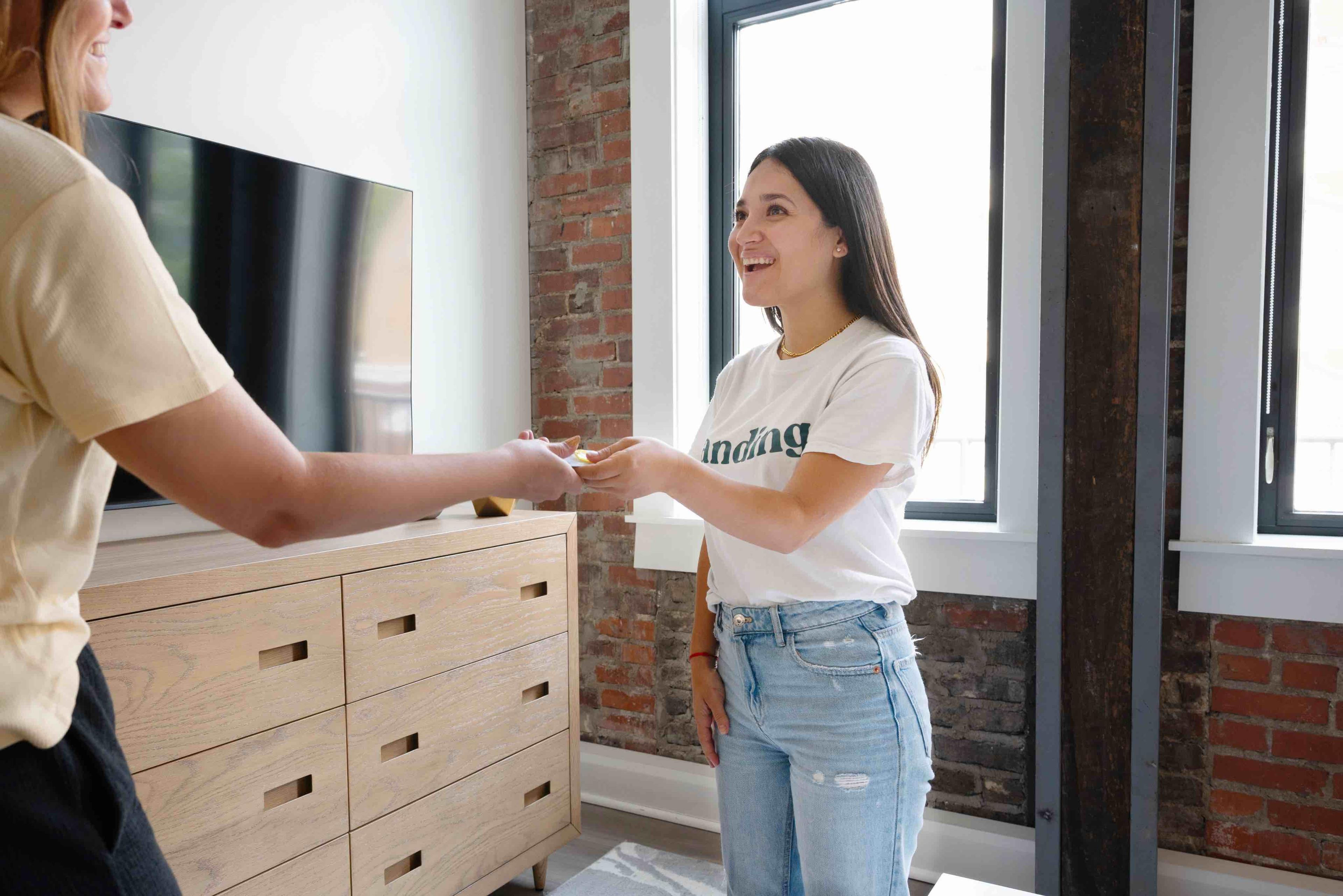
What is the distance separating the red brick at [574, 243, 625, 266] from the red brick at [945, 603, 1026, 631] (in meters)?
1.49

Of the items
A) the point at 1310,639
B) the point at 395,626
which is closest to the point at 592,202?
the point at 395,626

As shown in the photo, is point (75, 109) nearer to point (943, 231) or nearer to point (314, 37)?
point (314, 37)

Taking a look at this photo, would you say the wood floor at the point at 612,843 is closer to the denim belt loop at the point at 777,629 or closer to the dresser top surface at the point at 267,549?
the dresser top surface at the point at 267,549

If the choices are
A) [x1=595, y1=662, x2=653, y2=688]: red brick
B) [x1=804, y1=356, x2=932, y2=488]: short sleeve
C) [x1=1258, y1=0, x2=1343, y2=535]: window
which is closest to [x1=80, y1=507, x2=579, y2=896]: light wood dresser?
[x1=595, y1=662, x2=653, y2=688]: red brick

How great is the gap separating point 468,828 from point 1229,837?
1777mm

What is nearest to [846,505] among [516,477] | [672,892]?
[516,477]

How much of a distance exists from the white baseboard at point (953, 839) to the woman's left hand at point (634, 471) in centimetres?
121

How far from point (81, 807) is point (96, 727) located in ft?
0.20

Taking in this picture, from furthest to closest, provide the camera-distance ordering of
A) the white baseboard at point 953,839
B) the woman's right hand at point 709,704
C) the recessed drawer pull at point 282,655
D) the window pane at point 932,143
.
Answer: the window pane at point 932,143
the white baseboard at point 953,839
the recessed drawer pull at point 282,655
the woman's right hand at point 709,704

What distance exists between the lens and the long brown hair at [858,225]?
1.42m

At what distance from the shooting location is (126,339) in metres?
0.58

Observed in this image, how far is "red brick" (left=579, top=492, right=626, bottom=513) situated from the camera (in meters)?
2.93

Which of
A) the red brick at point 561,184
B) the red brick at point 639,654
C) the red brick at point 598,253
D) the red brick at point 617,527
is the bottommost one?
the red brick at point 639,654

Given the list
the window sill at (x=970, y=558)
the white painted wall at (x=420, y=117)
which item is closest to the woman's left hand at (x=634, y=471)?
the window sill at (x=970, y=558)
